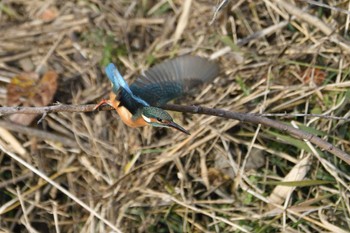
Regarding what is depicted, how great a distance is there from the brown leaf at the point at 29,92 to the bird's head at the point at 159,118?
4.19 feet

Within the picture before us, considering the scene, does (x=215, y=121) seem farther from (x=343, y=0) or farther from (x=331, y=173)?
(x=343, y=0)

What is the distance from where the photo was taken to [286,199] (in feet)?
10.8

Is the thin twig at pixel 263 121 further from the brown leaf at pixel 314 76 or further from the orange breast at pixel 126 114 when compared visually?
the brown leaf at pixel 314 76

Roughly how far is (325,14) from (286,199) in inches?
49.5

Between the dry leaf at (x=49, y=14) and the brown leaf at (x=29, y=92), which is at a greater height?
the dry leaf at (x=49, y=14)

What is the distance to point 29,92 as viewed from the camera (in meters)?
3.81

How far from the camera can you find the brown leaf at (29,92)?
373 centimetres

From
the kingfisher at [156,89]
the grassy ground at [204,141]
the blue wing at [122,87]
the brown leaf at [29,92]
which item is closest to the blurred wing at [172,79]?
the kingfisher at [156,89]

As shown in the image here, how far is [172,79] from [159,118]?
58cm

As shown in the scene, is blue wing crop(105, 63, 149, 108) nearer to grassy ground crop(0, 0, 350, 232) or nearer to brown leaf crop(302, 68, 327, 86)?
grassy ground crop(0, 0, 350, 232)

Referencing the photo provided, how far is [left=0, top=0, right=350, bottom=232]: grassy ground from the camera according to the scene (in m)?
3.35

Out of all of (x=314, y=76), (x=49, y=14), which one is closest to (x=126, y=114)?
(x=314, y=76)

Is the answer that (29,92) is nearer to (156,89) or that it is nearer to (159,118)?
(156,89)

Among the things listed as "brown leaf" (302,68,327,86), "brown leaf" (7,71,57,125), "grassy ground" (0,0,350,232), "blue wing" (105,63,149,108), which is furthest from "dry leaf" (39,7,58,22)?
"blue wing" (105,63,149,108)
